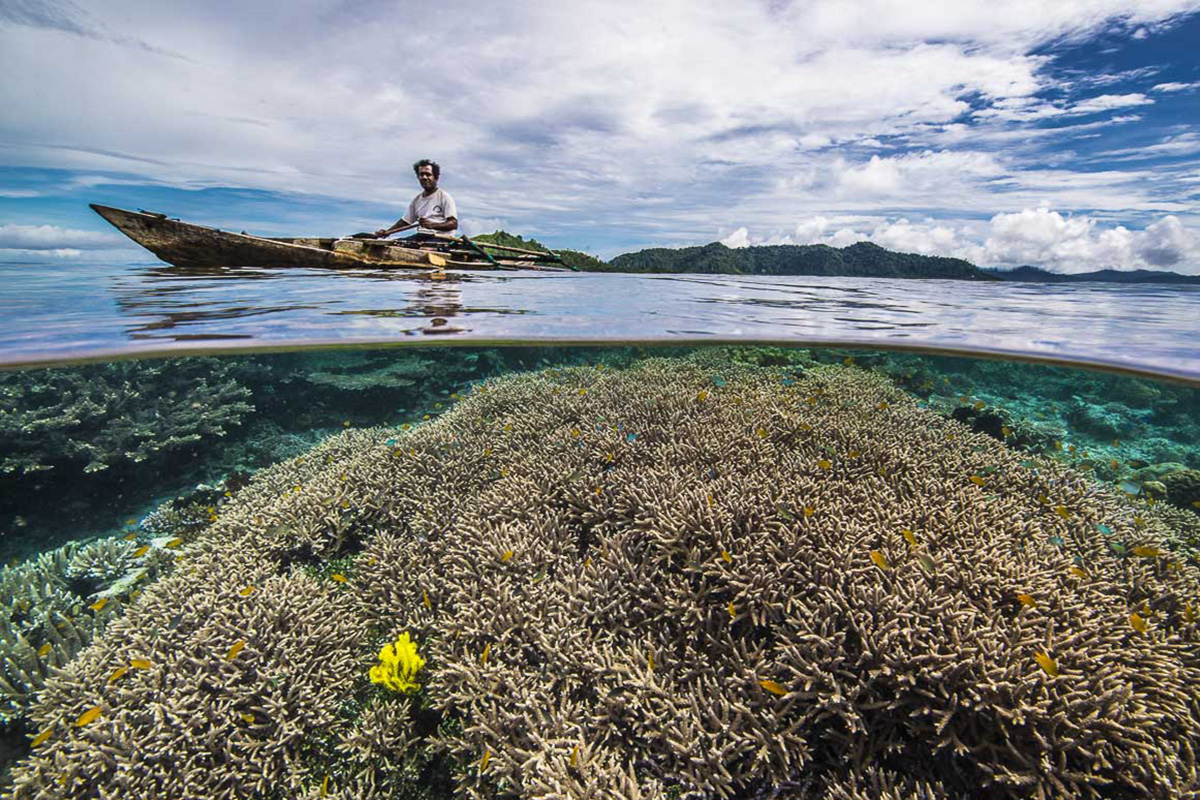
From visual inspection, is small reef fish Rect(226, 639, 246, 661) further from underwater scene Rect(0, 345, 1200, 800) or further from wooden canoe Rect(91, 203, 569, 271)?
wooden canoe Rect(91, 203, 569, 271)

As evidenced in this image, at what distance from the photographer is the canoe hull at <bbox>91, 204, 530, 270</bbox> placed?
23.3 ft

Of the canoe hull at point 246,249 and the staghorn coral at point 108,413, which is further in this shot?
the staghorn coral at point 108,413

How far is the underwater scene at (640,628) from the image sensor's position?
2.80 meters

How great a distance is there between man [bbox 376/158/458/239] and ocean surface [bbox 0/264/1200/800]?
3.61 metres

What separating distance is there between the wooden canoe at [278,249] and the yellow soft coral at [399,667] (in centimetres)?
723

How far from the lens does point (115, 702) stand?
3.45m

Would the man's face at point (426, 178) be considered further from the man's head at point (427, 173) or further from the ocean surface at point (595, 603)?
the ocean surface at point (595, 603)

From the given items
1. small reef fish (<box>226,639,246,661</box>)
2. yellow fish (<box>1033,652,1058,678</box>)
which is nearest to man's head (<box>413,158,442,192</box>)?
small reef fish (<box>226,639,246,661</box>)

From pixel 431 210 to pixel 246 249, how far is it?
3949 millimetres

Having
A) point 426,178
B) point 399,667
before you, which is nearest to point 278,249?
point 426,178

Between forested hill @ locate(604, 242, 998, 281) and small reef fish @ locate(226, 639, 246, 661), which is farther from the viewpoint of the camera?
forested hill @ locate(604, 242, 998, 281)

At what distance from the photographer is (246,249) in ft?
27.0

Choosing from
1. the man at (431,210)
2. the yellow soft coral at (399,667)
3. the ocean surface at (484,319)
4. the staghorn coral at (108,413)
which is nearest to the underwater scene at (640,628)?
the yellow soft coral at (399,667)

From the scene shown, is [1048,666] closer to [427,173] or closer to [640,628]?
[640,628]
